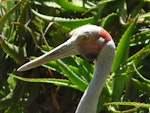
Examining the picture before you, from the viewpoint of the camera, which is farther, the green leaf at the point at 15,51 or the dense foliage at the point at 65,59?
the green leaf at the point at 15,51

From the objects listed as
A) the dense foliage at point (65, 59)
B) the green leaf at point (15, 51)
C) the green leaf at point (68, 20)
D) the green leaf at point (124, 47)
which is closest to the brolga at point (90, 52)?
the dense foliage at point (65, 59)

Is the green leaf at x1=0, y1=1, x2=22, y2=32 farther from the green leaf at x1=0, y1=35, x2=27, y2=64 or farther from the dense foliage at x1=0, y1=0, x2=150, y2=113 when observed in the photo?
the green leaf at x1=0, y1=35, x2=27, y2=64

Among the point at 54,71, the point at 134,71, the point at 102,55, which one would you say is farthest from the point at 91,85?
the point at 54,71

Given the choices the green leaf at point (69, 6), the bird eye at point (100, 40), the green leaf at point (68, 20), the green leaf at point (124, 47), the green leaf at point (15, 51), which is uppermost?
the green leaf at point (69, 6)

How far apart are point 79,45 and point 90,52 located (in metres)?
0.10

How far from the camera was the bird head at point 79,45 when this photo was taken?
3.03 m

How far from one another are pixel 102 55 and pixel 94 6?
0.88 m

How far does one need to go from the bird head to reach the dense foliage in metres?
0.45

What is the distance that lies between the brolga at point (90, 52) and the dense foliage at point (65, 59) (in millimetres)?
303

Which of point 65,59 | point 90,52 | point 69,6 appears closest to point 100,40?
point 90,52

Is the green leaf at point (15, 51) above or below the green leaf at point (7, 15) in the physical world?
below

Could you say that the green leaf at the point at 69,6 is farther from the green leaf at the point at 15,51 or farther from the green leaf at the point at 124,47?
the green leaf at the point at 124,47

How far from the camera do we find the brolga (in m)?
3.03

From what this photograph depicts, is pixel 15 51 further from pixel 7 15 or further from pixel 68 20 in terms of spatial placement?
pixel 68 20
